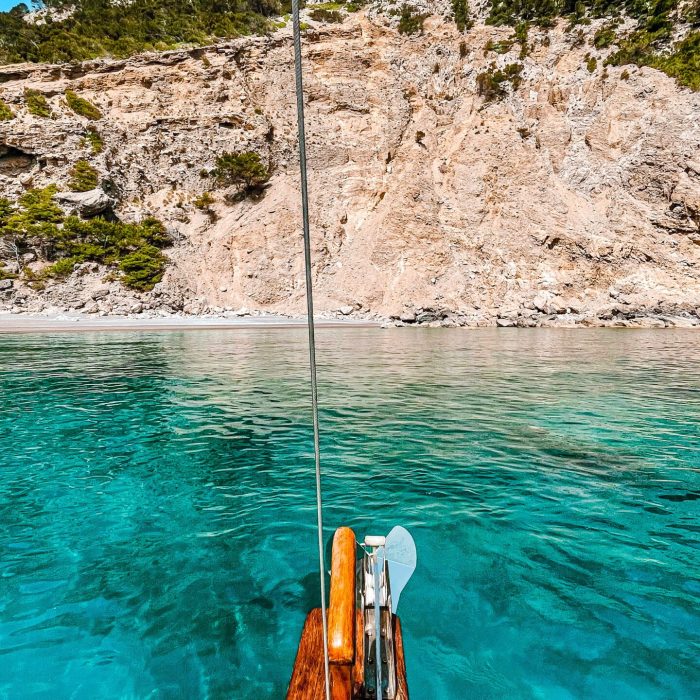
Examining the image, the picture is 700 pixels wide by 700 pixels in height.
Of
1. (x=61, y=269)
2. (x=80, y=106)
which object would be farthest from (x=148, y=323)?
(x=80, y=106)

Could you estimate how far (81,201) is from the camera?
1708 inches

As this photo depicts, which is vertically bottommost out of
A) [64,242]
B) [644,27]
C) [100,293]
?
[100,293]

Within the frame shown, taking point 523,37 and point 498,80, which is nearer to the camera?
point 498,80

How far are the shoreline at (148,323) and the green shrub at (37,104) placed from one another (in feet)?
75.3

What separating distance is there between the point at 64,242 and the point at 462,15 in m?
48.8

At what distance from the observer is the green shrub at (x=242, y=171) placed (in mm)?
46625

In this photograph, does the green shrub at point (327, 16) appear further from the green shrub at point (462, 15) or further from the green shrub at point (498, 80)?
the green shrub at point (498, 80)

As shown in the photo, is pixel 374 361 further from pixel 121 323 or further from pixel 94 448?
pixel 121 323

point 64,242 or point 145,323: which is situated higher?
point 64,242

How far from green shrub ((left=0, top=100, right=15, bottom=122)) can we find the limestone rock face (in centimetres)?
91

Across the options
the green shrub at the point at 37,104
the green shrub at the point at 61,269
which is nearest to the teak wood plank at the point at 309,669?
the green shrub at the point at 61,269

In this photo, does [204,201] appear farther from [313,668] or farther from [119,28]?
[313,668]

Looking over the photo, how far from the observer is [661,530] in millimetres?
5078

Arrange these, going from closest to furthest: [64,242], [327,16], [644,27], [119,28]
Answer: [64,242] < [644,27] < [119,28] < [327,16]
